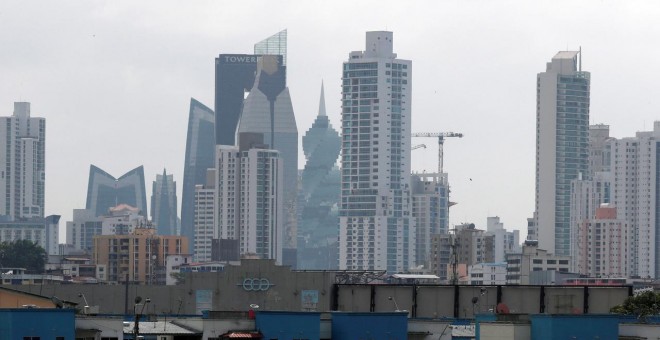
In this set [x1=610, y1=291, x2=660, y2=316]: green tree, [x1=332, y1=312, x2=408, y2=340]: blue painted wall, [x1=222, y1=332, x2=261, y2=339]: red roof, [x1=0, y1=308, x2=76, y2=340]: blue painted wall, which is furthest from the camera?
[x1=610, y1=291, x2=660, y2=316]: green tree

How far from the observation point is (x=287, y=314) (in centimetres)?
7400

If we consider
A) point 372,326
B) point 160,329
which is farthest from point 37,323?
point 372,326

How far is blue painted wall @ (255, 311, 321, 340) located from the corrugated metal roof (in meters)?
2.65

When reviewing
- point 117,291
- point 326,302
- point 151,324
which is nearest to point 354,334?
point 151,324

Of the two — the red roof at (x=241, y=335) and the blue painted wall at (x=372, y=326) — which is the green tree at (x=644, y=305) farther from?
the red roof at (x=241, y=335)

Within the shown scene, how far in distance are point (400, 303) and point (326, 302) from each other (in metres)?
27.0

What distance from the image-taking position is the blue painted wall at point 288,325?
7375cm

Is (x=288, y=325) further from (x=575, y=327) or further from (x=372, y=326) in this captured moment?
(x=575, y=327)

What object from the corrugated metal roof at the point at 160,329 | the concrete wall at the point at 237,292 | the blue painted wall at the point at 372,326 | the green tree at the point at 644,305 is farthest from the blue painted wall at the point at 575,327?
the concrete wall at the point at 237,292

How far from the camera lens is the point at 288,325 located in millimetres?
73812

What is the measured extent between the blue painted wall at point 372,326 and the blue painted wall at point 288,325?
1.87 metres

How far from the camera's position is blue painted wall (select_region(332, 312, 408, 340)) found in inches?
2970

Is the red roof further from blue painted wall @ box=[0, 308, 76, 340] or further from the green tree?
the green tree

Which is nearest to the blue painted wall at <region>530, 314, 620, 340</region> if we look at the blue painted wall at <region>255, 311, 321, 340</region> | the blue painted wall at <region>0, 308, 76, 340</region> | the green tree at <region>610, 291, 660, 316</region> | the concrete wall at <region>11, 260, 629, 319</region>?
the blue painted wall at <region>255, 311, 321, 340</region>
